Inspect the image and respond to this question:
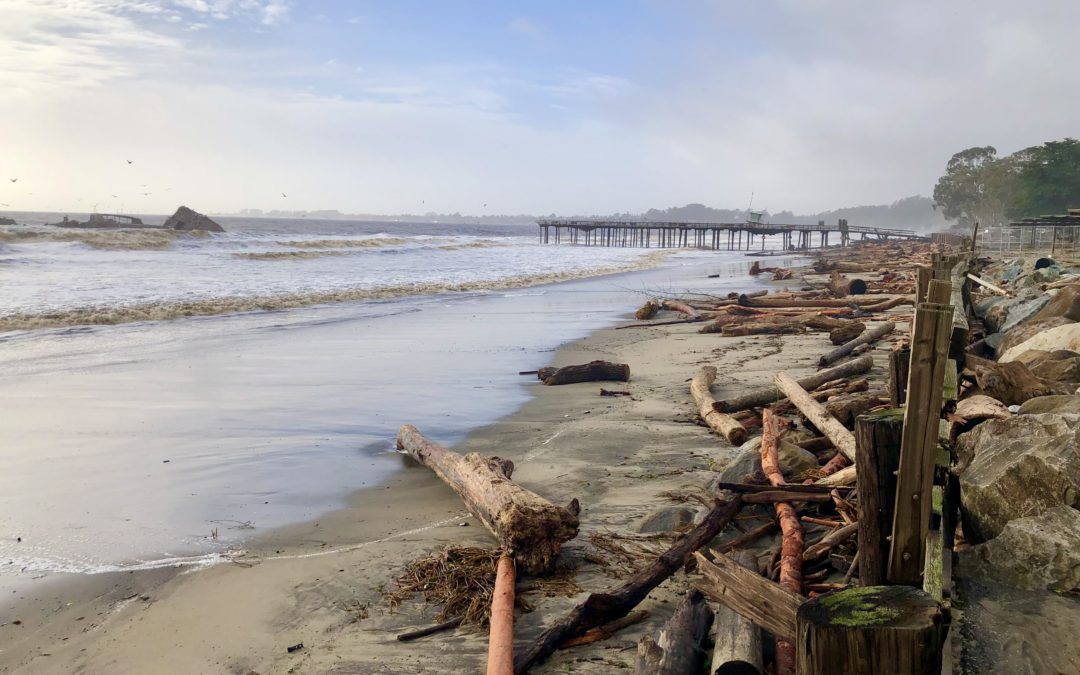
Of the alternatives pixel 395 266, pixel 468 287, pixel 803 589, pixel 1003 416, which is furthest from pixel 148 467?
pixel 395 266

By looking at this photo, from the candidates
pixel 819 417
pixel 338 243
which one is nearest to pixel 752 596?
pixel 819 417

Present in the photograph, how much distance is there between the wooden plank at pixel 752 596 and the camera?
330 centimetres

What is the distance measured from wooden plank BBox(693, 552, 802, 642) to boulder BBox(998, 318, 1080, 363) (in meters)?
6.11

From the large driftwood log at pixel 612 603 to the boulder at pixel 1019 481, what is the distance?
150cm

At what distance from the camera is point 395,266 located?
41.4 metres

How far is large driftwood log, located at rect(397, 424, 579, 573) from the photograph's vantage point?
4.86m

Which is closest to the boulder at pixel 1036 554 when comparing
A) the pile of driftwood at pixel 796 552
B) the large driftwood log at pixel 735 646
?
the pile of driftwood at pixel 796 552

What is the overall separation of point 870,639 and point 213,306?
21640 millimetres

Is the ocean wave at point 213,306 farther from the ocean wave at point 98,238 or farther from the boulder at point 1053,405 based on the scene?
the ocean wave at point 98,238

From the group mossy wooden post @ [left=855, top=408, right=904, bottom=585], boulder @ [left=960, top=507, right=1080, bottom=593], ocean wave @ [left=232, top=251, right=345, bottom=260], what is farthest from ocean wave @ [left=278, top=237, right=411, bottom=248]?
mossy wooden post @ [left=855, top=408, right=904, bottom=585]

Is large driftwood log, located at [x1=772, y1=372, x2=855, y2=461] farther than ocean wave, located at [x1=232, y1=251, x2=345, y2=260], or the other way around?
ocean wave, located at [x1=232, y1=251, x2=345, y2=260]

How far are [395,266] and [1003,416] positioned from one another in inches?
1489

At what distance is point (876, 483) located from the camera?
319 cm

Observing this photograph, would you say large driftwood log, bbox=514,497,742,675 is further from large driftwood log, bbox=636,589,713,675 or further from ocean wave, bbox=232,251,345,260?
ocean wave, bbox=232,251,345,260
